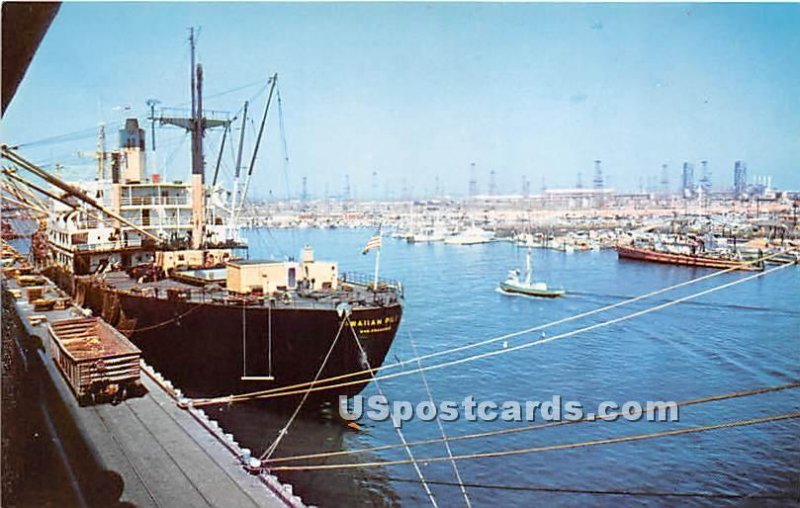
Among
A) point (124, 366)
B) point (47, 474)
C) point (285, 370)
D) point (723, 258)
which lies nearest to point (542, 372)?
point (285, 370)

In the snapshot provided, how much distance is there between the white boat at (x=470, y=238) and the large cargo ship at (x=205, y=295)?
71088mm

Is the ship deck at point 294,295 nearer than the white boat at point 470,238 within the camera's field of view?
Yes

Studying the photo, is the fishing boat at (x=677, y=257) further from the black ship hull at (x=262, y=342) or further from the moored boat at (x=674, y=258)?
the black ship hull at (x=262, y=342)

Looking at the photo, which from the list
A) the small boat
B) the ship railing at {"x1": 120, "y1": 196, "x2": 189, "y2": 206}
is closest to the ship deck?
the ship railing at {"x1": 120, "y1": 196, "x2": 189, "y2": 206}

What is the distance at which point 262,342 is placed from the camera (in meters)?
17.5

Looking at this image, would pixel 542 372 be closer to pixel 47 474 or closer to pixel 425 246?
pixel 47 474

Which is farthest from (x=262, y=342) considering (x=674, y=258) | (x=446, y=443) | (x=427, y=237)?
(x=427, y=237)

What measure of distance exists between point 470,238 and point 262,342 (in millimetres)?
84756

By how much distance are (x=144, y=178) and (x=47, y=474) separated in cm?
2069

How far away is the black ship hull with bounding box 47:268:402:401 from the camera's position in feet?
56.6

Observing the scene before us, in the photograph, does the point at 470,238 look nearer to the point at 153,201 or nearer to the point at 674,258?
the point at 674,258

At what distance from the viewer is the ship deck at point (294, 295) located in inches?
700

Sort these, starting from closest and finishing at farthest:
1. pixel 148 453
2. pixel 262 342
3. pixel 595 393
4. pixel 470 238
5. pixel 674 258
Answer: pixel 148 453 < pixel 262 342 < pixel 595 393 < pixel 674 258 < pixel 470 238

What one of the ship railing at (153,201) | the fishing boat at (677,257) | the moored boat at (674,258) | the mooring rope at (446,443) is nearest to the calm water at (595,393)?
the mooring rope at (446,443)
